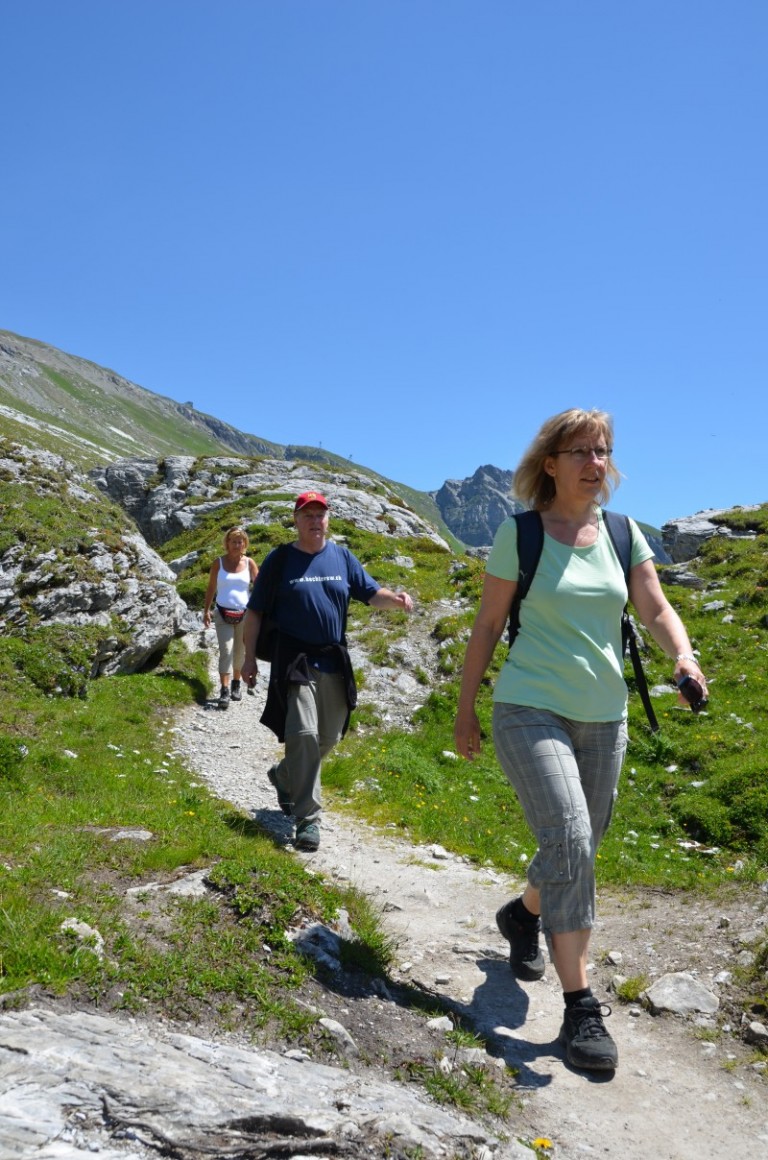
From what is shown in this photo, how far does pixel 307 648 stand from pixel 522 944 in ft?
12.5

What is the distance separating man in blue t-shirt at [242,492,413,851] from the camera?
28.0ft

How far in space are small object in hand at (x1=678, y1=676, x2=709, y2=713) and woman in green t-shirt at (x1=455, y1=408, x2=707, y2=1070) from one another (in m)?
0.06

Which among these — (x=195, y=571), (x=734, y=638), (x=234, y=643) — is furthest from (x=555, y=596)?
(x=195, y=571)

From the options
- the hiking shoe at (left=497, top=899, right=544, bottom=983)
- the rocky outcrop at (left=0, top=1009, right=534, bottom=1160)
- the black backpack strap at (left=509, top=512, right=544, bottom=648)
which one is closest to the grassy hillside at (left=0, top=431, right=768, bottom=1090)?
the rocky outcrop at (left=0, top=1009, right=534, bottom=1160)

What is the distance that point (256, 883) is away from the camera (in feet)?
19.0

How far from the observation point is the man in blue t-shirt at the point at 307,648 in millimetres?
8547

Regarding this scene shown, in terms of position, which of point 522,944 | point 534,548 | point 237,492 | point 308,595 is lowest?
point 522,944

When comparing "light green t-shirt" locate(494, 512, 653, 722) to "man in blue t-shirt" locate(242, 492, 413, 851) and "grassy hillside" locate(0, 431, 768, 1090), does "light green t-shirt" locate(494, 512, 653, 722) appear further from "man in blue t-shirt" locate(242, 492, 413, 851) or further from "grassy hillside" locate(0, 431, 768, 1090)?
"man in blue t-shirt" locate(242, 492, 413, 851)

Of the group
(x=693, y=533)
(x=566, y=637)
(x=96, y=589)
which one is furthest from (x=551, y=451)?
(x=693, y=533)

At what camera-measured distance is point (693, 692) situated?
5.00 meters

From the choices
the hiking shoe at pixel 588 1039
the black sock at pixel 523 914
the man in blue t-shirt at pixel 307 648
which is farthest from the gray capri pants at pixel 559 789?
the man in blue t-shirt at pixel 307 648

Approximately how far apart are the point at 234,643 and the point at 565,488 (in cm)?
1122

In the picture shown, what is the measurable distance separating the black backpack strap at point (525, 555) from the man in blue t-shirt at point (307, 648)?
307cm

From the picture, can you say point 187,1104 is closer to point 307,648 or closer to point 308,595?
A: point 307,648
